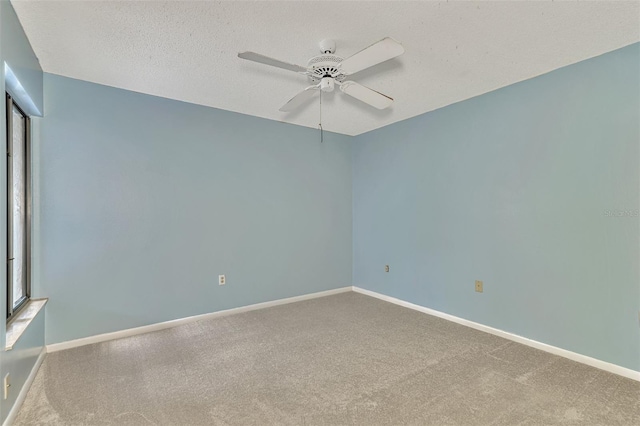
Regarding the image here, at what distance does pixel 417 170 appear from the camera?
3613 millimetres

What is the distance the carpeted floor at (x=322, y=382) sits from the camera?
1729 mm

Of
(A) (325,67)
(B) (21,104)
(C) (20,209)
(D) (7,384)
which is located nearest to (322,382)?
(D) (7,384)

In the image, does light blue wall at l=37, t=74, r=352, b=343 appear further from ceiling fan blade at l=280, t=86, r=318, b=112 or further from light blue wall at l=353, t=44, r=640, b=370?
light blue wall at l=353, t=44, r=640, b=370

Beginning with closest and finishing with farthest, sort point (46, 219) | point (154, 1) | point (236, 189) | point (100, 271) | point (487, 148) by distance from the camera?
point (154, 1), point (46, 219), point (100, 271), point (487, 148), point (236, 189)

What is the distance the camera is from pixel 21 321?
2.01m

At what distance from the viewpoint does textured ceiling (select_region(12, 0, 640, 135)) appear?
1.74 m

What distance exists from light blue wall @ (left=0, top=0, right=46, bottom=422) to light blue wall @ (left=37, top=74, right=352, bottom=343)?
29cm

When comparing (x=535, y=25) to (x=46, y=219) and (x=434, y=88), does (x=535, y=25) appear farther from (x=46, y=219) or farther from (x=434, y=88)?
(x=46, y=219)

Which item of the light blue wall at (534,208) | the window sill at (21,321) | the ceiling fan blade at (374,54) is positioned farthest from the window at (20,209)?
the light blue wall at (534,208)

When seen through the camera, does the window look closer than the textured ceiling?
No

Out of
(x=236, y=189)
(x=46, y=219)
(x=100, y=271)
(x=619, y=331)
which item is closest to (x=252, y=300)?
(x=236, y=189)

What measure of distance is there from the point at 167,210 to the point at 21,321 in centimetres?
138

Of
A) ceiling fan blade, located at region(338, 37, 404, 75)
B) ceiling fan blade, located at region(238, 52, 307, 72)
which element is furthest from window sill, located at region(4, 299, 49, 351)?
ceiling fan blade, located at region(338, 37, 404, 75)

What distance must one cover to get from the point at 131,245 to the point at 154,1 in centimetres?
211
